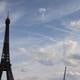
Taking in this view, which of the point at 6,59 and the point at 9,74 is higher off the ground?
the point at 6,59

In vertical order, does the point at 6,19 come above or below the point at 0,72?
above

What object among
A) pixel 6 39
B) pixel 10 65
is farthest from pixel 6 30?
pixel 10 65

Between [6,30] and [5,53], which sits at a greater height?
[6,30]

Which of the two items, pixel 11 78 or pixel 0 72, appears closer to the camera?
pixel 11 78

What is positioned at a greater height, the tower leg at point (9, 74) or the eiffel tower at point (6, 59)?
the eiffel tower at point (6, 59)

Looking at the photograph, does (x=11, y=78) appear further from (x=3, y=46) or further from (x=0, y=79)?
(x=3, y=46)

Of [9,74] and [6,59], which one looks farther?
[6,59]

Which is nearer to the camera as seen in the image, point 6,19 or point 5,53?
point 5,53

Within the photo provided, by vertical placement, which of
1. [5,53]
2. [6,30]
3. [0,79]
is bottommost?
[0,79]

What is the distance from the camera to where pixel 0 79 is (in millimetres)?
158250

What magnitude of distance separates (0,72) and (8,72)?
27.3 ft

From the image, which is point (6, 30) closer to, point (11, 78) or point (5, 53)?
point (5, 53)

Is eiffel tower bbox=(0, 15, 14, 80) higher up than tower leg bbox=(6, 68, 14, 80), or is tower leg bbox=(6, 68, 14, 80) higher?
eiffel tower bbox=(0, 15, 14, 80)

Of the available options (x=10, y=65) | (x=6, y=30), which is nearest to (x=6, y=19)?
(x=6, y=30)
